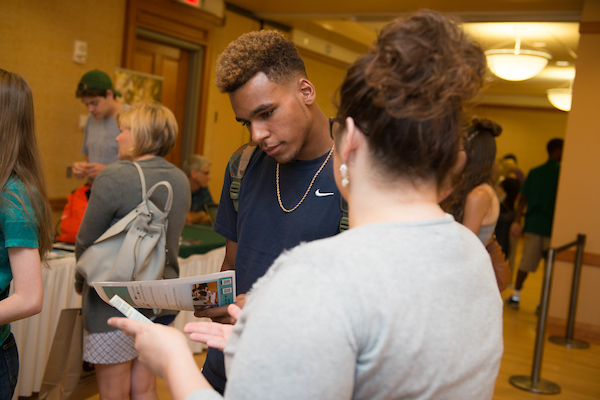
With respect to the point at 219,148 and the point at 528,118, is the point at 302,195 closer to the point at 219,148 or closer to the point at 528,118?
the point at 219,148

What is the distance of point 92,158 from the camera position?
3920 mm

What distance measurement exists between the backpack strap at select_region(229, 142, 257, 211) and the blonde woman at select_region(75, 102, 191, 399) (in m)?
0.75

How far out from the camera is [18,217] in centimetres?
141

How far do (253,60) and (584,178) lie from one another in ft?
15.7

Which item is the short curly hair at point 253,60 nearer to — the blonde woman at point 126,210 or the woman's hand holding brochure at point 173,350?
the woman's hand holding brochure at point 173,350

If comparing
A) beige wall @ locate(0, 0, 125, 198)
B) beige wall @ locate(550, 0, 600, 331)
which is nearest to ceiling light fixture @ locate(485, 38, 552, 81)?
beige wall @ locate(550, 0, 600, 331)

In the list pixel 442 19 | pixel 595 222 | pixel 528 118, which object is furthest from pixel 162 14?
pixel 528 118

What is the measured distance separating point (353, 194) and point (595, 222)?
5.20 m

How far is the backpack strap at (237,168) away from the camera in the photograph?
1.51 metres

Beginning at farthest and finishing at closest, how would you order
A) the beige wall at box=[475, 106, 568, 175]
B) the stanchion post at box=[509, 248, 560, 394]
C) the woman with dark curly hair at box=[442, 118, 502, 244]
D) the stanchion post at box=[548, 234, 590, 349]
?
the beige wall at box=[475, 106, 568, 175]
the stanchion post at box=[548, 234, 590, 349]
the stanchion post at box=[509, 248, 560, 394]
the woman with dark curly hair at box=[442, 118, 502, 244]

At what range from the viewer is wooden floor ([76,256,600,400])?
3783 mm

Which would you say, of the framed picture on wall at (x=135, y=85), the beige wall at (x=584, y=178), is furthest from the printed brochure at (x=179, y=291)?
the beige wall at (x=584, y=178)

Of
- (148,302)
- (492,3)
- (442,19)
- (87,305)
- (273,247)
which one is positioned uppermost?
(492,3)

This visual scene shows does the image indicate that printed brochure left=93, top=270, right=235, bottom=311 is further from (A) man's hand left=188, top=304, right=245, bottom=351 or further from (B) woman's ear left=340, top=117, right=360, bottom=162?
(B) woman's ear left=340, top=117, right=360, bottom=162
